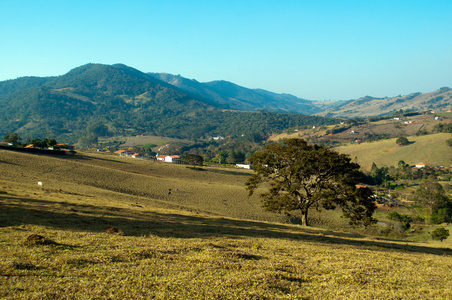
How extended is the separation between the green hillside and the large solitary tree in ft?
327

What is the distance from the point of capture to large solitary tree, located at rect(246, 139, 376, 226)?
29281 millimetres

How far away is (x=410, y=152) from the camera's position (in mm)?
129500

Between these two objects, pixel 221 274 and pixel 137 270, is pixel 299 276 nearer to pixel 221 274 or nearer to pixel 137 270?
pixel 221 274

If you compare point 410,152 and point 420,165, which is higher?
point 410,152

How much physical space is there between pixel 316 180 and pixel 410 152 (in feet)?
386

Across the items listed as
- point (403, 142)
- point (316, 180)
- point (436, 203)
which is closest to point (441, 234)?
point (316, 180)

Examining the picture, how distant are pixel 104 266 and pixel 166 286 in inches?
83.8

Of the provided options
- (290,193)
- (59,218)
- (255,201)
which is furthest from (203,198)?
(59,218)

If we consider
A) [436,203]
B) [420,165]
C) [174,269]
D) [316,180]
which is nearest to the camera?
→ [174,269]

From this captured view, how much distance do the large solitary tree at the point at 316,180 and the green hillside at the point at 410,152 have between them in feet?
327

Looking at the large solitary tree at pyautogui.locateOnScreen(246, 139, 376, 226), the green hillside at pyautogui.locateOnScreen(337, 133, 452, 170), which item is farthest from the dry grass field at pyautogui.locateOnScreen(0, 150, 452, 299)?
the green hillside at pyautogui.locateOnScreen(337, 133, 452, 170)

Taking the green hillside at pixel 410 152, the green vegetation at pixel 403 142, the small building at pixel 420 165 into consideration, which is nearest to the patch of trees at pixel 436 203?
the small building at pixel 420 165

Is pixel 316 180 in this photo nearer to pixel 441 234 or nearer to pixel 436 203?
pixel 441 234

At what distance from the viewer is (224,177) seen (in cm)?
8294
